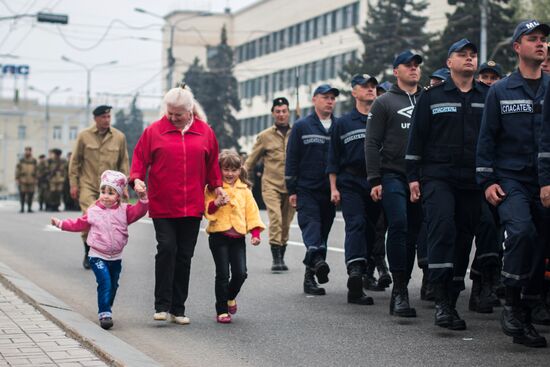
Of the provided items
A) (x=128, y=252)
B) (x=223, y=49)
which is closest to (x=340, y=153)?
(x=128, y=252)

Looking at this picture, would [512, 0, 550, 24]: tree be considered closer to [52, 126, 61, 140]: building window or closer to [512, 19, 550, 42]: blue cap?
[512, 19, 550, 42]: blue cap

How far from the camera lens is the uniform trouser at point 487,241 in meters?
8.62

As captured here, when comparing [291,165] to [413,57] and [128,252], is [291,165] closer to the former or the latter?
[413,57]

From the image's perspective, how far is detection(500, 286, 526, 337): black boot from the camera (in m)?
7.20

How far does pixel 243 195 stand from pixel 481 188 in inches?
73.2

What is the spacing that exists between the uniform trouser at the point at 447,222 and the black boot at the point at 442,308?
0.18 feet

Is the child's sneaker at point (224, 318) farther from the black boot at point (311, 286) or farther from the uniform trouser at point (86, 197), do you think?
the uniform trouser at point (86, 197)

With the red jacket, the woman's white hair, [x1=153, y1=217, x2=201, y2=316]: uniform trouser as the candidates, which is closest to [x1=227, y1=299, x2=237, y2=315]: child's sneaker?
[x1=153, y1=217, x2=201, y2=316]: uniform trouser

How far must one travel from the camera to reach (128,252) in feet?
52.7

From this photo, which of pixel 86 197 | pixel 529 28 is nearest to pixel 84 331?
pixel 529 28

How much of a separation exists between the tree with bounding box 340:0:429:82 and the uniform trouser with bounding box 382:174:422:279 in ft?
136

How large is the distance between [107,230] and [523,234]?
3.09m

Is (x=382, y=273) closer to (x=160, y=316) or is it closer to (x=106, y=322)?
(x=160, y=316)

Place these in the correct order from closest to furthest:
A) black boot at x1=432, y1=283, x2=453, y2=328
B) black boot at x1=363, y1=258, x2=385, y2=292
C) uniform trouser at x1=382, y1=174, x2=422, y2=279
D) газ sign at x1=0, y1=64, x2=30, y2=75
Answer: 1. black boot at x1=432, y1=283, x2=453, y2=328
2. uniform trouser at x1=382, y1=174, x2=422, y2=279
3. black boot at x1=363, y1=258, x2=385, y2=292
4. газ sign at x1=0, y1=64, x2=30, y2=75
